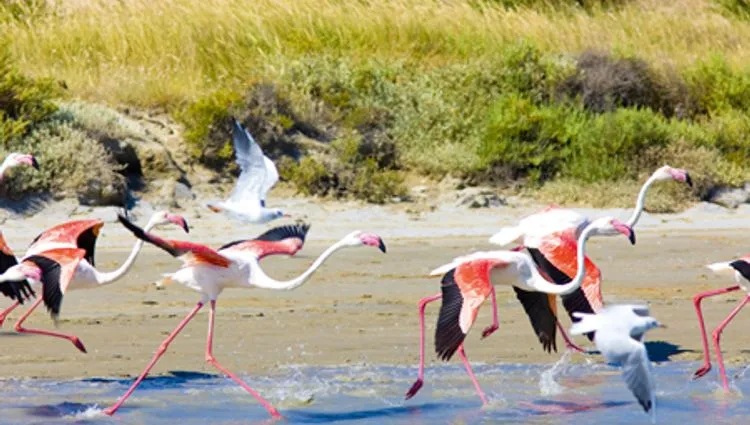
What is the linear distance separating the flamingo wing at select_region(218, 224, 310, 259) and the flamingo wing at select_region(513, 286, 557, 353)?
4.21 ft

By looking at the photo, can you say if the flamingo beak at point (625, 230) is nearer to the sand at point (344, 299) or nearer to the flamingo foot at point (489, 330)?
the flamingo foot at point (489, 330)

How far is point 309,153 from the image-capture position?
15484mm

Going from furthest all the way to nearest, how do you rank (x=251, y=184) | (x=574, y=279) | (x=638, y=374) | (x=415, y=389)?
1. (x=251, y=184)
2. (x=574, y=279)
3. (x=415, y=389)
4. (x=638, y=374)

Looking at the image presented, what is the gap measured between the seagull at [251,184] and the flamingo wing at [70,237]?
2.55 metres

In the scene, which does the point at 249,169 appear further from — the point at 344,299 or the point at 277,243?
the point at 277,243

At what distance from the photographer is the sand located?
9.40 meters

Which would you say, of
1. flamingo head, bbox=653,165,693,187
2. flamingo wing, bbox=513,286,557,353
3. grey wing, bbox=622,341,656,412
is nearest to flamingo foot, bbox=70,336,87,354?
flamingo wing, bbox=513,286,557,353

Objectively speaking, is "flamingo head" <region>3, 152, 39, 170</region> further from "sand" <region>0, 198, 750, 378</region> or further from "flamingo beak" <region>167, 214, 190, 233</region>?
"flamingo beak" <region>167, 214, 190, 233</region>

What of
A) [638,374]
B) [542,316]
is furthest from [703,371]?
[638,374]

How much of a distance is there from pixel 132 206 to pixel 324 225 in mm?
1732

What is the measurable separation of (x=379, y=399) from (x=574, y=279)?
A: 1214mm

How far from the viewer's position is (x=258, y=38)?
17812 mm

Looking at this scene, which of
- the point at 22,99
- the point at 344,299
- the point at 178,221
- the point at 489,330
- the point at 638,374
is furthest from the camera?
the point at 22,99

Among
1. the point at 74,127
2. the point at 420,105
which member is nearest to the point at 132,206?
the point at 74,127
